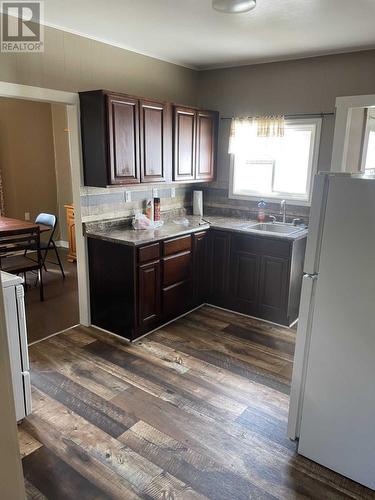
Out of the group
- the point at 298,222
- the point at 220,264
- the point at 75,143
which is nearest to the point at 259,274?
the point at 220,264

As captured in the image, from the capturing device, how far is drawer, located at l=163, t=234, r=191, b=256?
340cm

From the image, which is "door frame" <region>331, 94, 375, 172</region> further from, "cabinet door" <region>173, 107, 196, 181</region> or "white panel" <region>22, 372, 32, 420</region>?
"white panel" <region>22, 372, 32, 420</region>

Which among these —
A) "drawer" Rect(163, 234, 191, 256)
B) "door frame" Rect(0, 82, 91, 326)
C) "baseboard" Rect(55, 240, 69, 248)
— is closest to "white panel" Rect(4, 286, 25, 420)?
"door frame" Rect(0, 82, 91, 326)

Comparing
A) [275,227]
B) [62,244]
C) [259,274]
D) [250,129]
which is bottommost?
[62,244]

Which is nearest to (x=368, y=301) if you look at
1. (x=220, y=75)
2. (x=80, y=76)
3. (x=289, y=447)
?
(x=289, y=447)

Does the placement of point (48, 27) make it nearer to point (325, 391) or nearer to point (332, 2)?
point (332, 2)

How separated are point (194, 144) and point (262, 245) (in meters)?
1.31

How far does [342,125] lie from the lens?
3.49m

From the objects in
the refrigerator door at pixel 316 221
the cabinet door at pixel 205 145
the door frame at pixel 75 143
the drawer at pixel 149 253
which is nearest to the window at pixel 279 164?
the cabinet door at pixel 205 145

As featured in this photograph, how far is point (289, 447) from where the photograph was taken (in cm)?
214

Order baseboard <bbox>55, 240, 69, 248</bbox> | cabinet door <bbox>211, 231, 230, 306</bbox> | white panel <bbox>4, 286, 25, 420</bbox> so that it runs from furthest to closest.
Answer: baseboard <bbox>55, 240, 69, 248</bbox> → cabinet door <bbox>211, 231, 230, 306</bbox> → white panel <bbox>4, 286, 25, 420</bbox>

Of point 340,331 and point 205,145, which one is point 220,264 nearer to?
point 205,145

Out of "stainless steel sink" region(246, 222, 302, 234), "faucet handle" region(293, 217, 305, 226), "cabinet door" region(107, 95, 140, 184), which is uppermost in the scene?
"cabinet door" region(107, 95, 140, 184)

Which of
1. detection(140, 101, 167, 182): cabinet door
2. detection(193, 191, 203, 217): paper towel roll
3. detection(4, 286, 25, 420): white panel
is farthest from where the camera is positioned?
detection(193, 191, 203, 217): paper towel roll
